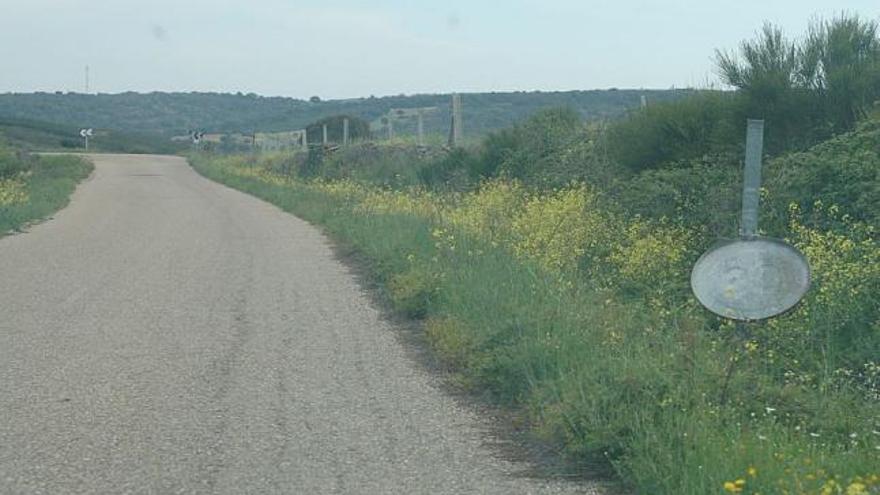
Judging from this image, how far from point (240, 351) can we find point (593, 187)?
25.5 feet

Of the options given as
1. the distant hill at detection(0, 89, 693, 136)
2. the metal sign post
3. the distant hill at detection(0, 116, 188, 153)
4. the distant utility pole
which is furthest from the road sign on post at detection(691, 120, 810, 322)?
the distant hill at detection(0, 89, 693, 136)

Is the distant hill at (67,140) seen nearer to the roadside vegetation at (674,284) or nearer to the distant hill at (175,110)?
the distant hill at (175,110)

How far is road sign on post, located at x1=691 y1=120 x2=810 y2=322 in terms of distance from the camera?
25.5 ft

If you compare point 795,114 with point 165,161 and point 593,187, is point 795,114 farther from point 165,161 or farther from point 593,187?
point 165,161

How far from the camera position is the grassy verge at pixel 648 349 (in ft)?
21.8

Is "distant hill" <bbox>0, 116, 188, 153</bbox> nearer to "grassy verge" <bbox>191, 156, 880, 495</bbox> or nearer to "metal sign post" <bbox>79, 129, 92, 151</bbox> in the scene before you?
"metal sign post" <bbox>79, 129, 92, 151</bbox>

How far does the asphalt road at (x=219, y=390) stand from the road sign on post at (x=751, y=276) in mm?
1569

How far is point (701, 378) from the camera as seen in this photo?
7824 millimetres

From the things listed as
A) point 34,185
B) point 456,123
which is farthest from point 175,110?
point 456,123

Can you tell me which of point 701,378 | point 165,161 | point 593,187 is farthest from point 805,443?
point 165,161

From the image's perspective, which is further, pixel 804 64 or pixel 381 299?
pixel 804 64

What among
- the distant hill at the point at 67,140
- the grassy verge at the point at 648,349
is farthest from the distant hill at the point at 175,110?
the grassy verge at the point at 648,349

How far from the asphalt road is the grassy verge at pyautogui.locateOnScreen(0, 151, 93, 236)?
7.68 m

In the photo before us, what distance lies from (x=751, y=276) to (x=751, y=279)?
2 cm
